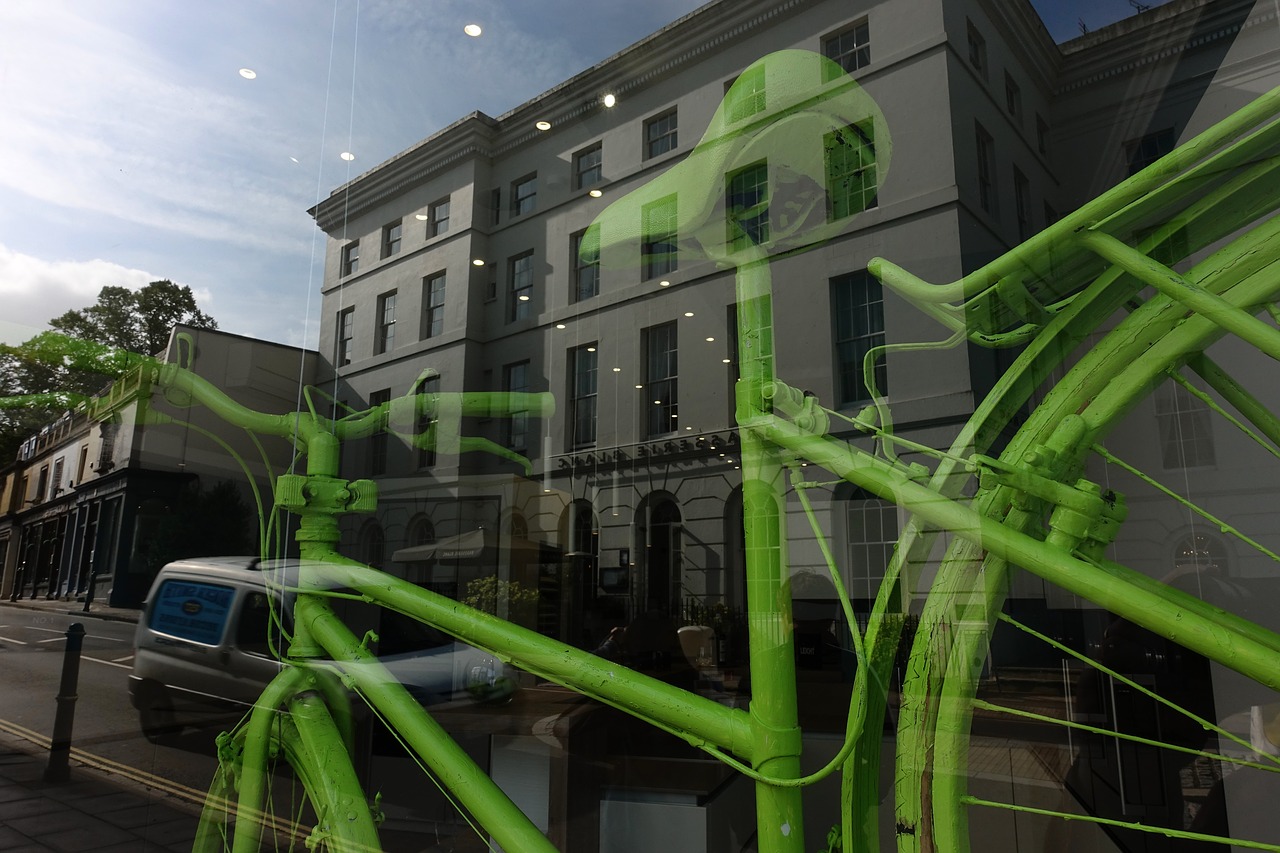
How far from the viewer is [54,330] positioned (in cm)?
237

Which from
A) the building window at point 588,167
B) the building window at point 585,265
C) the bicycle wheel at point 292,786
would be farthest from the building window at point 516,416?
the bicycle wheel at point 292,786

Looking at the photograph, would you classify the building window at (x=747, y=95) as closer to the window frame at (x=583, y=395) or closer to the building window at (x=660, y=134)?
the building window at (x=660, y=134)

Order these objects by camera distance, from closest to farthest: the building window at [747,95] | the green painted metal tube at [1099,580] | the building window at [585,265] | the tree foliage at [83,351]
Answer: the green painted metal tube at [1099,580]
the building window at [747,95]
the building window at [585,265]
the tree foliage at [83,351]

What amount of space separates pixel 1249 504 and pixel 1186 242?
1.28 feet

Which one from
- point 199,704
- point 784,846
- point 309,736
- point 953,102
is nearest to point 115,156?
point 199,704

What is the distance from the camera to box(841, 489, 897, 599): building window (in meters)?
1.26

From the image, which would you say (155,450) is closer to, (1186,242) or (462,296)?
(462,296)

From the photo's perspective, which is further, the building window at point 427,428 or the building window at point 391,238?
the building window at point 391,238

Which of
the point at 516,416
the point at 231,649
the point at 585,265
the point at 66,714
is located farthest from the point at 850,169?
the point at 66,714

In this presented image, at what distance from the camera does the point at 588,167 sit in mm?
1864

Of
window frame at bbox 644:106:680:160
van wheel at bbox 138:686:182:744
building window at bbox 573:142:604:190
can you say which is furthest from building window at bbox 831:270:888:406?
van wheel at bbox 138:686:182:744

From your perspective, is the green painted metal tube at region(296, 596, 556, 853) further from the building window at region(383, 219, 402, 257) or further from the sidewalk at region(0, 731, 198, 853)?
the building window at region(383, 219, 402, 257)

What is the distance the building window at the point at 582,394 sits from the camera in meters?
1.78

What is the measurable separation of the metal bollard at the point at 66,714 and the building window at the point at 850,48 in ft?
Answer: 8.41
